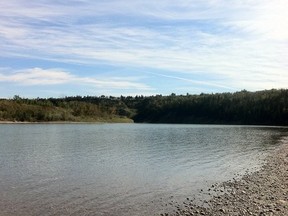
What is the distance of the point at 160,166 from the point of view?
126ft

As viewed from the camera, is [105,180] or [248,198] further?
[105,180]

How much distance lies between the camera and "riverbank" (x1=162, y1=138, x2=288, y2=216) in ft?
66.7

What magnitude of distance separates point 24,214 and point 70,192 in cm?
563

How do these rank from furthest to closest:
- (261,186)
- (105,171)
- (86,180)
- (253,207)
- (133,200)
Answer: (105,171), (86,180), (261,186), (133,200), (253,207)

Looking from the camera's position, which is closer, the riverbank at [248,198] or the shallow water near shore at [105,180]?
the riverbank at [248,198]

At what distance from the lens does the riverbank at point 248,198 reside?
2034 cm

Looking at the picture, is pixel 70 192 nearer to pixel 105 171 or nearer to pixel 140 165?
pixel 105 171

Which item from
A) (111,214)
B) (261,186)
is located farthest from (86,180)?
(261,186)

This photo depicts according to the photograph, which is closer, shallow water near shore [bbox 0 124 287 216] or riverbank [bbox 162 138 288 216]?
riverbank [bbox 162 138 288 216]

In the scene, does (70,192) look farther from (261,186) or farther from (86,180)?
(261,186)

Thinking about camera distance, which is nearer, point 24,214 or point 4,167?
point 24,214

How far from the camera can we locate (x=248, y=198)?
23.7 m

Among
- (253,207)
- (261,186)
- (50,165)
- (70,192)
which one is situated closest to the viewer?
(253,207)

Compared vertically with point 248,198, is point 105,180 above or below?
below
